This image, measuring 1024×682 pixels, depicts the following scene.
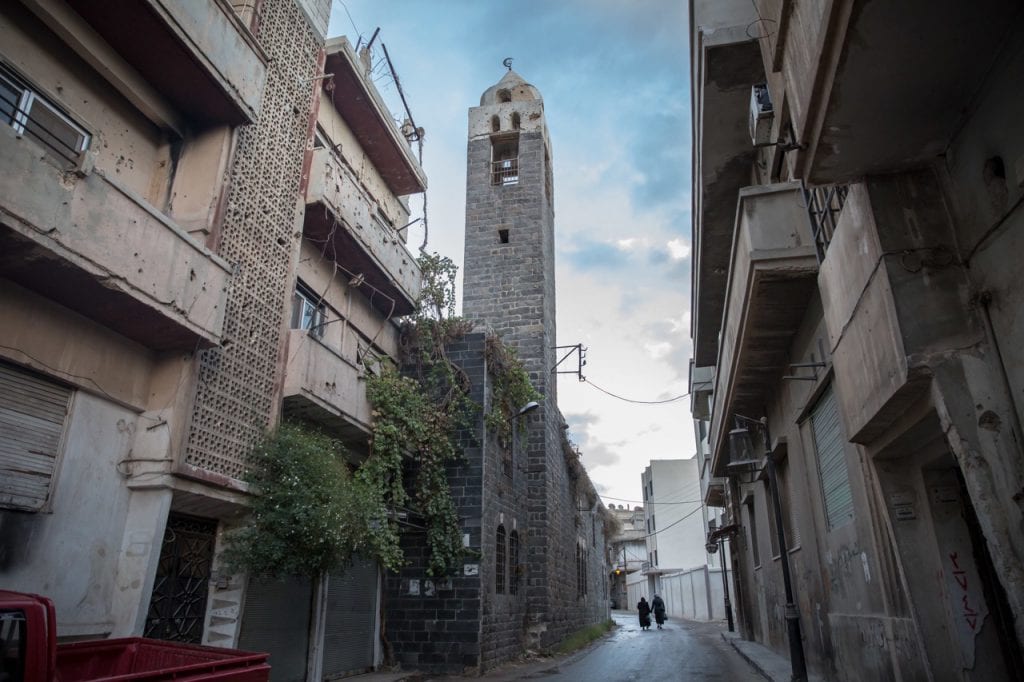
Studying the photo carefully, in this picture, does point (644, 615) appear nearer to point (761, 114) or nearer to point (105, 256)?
point (761, 114)

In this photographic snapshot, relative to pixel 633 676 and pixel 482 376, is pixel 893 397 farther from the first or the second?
pixel 482 376

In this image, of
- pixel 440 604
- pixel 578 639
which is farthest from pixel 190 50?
pixel 578 639

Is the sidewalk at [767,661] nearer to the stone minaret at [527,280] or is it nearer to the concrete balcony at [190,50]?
the stone minaret at [527,280]

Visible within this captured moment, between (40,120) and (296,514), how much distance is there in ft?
16.7

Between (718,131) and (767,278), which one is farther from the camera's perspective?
(718,131)

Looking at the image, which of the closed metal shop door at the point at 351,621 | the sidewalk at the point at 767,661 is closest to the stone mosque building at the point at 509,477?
the closed metal shop door at the point at 351,621

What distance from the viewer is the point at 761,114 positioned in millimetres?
8156

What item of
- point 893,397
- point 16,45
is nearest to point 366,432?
point 16,45

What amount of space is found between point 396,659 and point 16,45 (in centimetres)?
1102

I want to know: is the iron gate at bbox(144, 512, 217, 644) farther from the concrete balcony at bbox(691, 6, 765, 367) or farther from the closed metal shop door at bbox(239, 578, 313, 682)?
the concrete balcony at bbox(691, 6, 765, 367)

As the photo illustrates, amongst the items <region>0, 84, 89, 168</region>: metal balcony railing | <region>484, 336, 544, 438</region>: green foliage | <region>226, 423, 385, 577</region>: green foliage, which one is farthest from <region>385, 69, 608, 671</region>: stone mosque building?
<region>0, 84, 89, 168</region>: metal balcony railing

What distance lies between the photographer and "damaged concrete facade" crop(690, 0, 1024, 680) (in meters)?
4.11

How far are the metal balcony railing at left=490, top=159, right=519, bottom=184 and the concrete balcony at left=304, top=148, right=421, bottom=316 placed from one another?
27.3 ft

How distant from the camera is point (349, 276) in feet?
41.2
